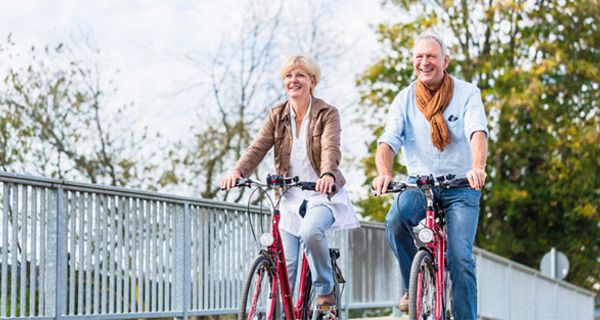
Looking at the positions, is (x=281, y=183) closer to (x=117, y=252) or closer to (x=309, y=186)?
→ (x=309, y=186)

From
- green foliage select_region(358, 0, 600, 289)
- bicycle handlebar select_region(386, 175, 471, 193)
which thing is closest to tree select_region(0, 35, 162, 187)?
green foliage select_region(358, 0, 600, 289)

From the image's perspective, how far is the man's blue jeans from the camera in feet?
19.7

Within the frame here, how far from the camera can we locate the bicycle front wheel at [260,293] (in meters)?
5.50

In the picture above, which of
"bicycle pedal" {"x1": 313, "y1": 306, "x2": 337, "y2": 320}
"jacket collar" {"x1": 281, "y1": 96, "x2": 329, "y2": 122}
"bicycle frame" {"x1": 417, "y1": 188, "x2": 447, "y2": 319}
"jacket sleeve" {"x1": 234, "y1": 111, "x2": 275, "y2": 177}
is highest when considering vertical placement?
"jacket collar" {"x1": 281, "y1": 96, "x2": 329, "y2": 122}

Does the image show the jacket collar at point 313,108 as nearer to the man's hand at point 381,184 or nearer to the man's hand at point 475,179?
Answer: the man's hand at point 381,184

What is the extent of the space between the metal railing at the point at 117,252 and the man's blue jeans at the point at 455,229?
93cm

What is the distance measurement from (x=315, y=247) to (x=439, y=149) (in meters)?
0.87

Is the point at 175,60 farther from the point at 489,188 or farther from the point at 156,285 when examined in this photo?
the point at 156,285

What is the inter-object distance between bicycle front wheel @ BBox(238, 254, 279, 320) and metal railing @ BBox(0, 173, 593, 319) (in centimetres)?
79

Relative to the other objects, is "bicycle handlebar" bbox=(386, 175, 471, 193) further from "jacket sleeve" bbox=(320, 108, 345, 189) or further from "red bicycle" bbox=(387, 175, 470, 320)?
"jacket sleeve" bbox=(320, 108, 345, 189)

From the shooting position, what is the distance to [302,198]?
21.1 feet

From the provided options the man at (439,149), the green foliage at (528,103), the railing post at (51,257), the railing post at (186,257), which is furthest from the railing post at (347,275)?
the green foliage at (528,103)

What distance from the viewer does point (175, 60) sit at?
2748cm

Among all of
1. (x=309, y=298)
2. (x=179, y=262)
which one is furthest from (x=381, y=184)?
(x=179, y=262)
